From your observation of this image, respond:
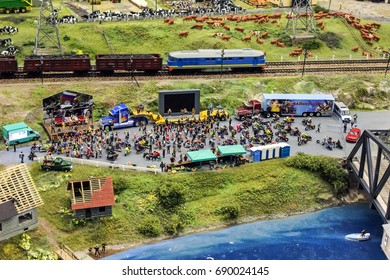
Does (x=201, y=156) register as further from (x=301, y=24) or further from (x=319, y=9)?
(x=319, y=9)

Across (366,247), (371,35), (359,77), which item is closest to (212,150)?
(366,247)

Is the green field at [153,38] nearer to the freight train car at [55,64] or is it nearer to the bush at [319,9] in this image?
the freight train car at [55,64]

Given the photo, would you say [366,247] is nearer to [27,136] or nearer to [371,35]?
[27,136]

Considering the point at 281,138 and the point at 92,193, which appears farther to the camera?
the point at 281,138

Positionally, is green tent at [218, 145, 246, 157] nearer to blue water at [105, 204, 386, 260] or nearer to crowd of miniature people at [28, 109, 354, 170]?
crowd of miniature people at [28, 109, 354, 170]

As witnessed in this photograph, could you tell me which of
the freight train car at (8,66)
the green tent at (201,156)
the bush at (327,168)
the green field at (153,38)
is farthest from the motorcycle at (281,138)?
the freight train car at (8,66)

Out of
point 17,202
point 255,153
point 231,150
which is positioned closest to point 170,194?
point 231,150

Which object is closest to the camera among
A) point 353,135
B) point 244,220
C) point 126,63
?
point 244,220
